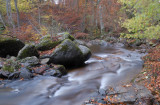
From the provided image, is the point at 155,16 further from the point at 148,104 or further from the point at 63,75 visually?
the point at 63,75

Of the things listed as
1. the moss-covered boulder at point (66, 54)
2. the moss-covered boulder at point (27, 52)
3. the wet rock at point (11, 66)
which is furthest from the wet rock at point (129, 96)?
the moss-covered boulder at point (27, 52)

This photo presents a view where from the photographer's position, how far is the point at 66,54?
7945 mm

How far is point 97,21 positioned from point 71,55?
2232cm

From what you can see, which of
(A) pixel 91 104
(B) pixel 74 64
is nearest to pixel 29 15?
(B) pixel 74 64

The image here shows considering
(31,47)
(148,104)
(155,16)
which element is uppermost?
(155,16)

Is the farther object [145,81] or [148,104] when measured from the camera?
[145,81]

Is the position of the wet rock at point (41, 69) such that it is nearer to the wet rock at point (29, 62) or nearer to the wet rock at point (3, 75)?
the wet rock at point (29, 62)

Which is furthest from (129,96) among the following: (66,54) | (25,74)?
(66,54)

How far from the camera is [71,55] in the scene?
8055 mm

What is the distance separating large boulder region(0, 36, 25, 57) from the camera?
Answer: 8.05 m

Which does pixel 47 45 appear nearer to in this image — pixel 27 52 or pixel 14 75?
pixel 27 52

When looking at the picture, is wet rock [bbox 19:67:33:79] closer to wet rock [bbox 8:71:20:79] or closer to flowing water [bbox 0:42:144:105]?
wet rock [bbox 8:71:20:79]

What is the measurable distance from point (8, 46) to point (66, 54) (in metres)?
3.82

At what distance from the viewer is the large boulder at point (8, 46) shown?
8053mm
